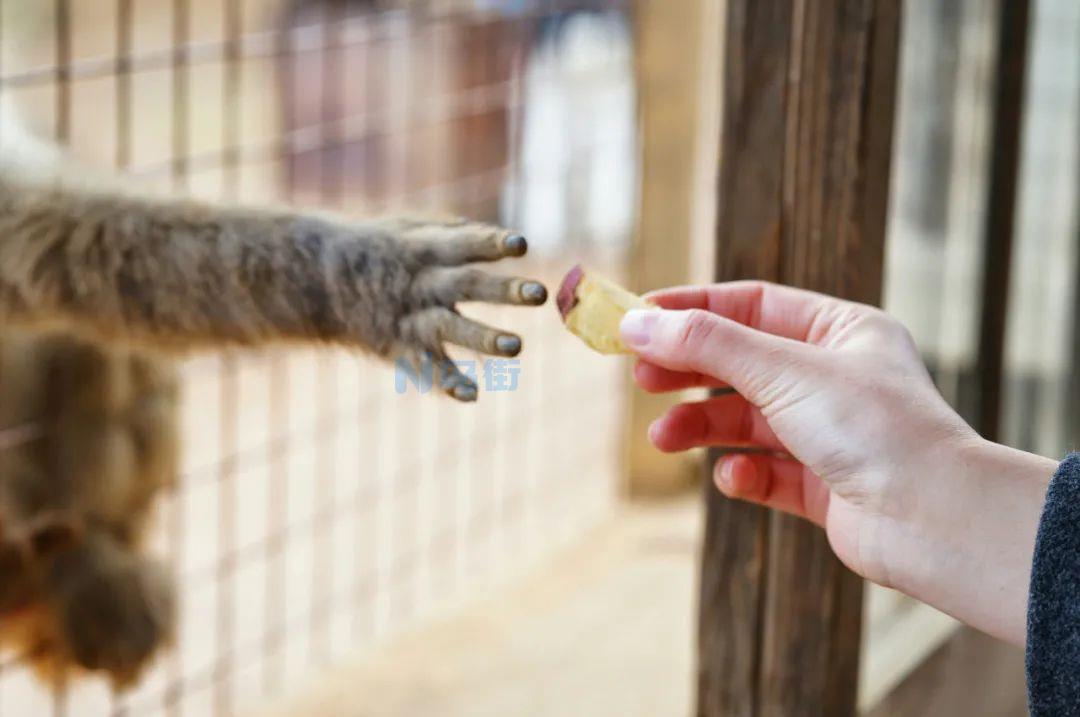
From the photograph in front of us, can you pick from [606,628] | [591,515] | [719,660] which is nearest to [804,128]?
[719,660]

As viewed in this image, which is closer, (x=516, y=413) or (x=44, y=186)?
(x=44, y=186)

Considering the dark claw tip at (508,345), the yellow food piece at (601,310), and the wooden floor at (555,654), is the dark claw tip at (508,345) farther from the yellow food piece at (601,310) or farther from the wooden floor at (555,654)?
the wooden floor at (555,654)

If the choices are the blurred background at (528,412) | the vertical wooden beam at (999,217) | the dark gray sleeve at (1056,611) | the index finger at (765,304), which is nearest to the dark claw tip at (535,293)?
the index finger at (765,304)

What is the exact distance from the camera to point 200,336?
1594 mm

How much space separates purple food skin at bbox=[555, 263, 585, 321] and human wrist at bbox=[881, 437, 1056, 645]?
0.31 m

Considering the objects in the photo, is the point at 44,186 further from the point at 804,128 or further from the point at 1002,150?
the point at 1002,150

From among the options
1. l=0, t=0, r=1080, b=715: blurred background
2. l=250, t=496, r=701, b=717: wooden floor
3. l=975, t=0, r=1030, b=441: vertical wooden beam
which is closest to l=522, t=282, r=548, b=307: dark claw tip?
l=0, t=0, r=1080, b=715: blurred background

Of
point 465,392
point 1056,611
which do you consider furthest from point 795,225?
point 1056,611

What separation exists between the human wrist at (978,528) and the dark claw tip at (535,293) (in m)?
0.35

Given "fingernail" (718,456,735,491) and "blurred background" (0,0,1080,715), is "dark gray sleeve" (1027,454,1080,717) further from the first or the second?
"blurred background" (0,0,1080,715)

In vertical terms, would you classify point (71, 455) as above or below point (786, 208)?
below

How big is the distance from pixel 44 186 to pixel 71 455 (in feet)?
1.88

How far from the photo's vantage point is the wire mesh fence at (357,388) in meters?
2.45

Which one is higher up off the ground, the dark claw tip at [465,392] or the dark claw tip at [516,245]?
the dark claw tip at [516,245]
